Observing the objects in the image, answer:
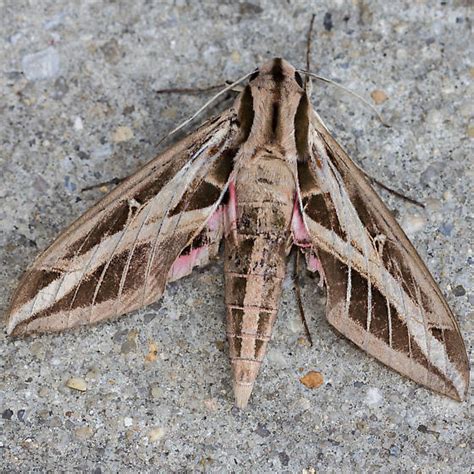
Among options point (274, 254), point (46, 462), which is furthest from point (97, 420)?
point (274, 254)

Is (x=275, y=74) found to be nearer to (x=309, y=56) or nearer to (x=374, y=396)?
(x=309, y=56)

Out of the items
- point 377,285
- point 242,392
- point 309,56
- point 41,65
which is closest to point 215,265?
point 242,392

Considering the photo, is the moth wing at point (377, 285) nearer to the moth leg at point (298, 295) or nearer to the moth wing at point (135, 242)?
the moth leg at point (298, 295)

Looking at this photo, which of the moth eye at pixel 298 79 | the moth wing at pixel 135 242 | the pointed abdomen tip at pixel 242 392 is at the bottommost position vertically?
the pointed abdomen tip at pixel 242 392

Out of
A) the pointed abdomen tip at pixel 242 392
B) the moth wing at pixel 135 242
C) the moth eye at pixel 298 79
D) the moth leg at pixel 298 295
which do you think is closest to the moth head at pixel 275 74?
the moth eye at pixel 298 79

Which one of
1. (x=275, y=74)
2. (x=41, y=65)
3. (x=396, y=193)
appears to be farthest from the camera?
(x=41, y=65)

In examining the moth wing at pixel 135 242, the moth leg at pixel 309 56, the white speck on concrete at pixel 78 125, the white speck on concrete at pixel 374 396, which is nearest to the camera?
the moth wing at pixel 135 242

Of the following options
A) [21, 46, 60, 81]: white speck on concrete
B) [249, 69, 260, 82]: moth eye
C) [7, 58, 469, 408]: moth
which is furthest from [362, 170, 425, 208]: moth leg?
[21, 46, 60, 81]: white speck on concrete
